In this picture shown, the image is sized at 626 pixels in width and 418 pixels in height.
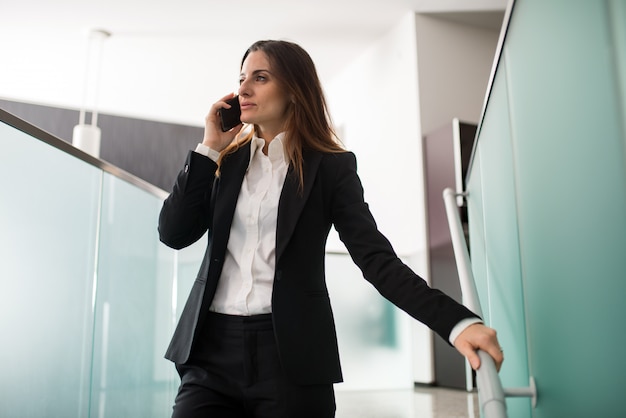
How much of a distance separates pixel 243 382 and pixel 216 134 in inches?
24.2

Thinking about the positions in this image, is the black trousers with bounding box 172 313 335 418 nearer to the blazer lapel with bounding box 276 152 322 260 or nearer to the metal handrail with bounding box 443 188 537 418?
the blazer lapel with bounding box 276 152 322 260

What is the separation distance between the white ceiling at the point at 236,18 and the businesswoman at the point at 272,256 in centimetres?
419

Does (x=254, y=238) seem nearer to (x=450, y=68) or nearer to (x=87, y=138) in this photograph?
(x=450, y=68)

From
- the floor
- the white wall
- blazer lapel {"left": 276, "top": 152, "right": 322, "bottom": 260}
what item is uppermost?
the white wall

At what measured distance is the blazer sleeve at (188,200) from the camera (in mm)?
1328

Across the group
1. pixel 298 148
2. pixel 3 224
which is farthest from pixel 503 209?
pixel 3 224

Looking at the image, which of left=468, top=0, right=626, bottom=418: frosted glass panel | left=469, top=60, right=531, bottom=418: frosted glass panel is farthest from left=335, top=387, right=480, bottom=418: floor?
left=468, top=0, right=626, bottom=418: frosted glass panel

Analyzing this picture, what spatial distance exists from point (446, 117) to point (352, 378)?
2.51 m

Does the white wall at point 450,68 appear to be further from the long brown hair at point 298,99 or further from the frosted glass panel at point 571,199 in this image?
the frosted glass panel at point 571,199

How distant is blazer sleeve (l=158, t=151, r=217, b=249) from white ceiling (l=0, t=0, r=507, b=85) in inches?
173

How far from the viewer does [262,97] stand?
1477mm

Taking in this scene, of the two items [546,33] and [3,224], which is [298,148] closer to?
[546,33]

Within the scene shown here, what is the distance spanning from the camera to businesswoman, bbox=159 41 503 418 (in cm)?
116

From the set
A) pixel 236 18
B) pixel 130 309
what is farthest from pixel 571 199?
pixel 236 18
